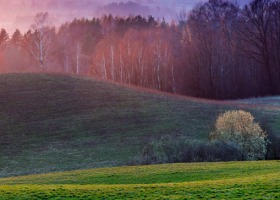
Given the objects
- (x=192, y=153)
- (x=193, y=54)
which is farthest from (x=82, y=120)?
(x=193, y=54)

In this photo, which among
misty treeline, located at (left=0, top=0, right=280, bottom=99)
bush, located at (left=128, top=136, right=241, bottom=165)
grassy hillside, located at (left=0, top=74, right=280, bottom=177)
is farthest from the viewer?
misty treeline, located at (left=0, top=0, right=280, bottom=99)

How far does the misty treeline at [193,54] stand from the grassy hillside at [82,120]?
60.5ft

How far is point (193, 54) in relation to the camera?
87.8 m

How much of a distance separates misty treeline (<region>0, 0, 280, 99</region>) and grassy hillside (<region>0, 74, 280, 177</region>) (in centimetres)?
1845

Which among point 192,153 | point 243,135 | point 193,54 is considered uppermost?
point 193,54

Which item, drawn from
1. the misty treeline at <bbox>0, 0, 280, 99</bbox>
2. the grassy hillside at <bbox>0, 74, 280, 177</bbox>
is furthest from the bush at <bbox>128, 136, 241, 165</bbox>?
the misty treeline at <bbox>0, 0, 280, 99</bbox>

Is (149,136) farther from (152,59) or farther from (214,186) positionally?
(152,59)

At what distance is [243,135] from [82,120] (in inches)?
925

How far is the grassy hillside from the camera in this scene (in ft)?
125

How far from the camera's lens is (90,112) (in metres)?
55.3

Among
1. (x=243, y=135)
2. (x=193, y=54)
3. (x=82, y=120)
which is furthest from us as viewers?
(x=193, y=54)

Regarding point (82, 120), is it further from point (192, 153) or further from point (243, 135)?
point (192, 153)

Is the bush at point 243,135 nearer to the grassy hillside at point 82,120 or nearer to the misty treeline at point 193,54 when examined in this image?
the grassy hillside at point 82,120

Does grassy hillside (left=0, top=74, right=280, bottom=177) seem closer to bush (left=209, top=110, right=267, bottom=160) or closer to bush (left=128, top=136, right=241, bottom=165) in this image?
bush (left=128, top=136, right=241, bottom=165)
